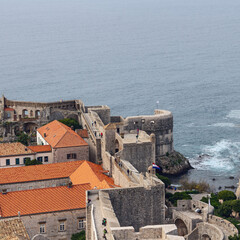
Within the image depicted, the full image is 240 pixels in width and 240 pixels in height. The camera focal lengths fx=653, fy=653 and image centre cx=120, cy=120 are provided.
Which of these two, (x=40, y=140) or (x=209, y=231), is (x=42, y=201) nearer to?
(x=209, y=231)

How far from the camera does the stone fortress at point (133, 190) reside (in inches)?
2223

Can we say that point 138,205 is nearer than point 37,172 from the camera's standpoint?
Yes

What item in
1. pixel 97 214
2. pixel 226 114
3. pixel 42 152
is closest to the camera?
pixel 97 214

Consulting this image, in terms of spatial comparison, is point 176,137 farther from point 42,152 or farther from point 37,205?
point 37,205

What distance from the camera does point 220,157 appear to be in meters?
127

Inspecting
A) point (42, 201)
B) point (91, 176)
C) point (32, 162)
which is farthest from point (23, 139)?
point (42, 201)

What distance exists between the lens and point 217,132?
14475cm

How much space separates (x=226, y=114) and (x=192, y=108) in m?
9.67

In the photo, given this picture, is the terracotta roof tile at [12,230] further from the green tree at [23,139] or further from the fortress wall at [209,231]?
the green tree at [23,139]

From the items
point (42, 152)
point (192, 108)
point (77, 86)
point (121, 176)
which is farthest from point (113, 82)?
point (121, 176)

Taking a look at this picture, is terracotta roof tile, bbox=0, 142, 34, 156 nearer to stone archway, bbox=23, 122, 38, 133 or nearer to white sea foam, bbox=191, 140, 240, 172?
stone archway, bbox=23, 122, 38, 133

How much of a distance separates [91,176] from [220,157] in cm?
5227

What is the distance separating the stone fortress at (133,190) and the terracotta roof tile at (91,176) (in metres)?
1.31

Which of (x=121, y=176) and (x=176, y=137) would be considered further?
(x=176, y=137)
